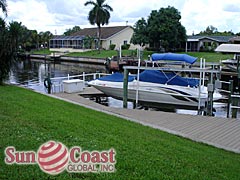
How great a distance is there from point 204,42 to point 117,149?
55.9 meters

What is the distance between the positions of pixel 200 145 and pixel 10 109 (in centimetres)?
527

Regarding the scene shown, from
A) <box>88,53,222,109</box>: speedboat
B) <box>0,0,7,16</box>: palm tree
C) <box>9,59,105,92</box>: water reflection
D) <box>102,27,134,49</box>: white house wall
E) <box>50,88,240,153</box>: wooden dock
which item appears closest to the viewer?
<box>50,88,240,153</box>: wooden dock

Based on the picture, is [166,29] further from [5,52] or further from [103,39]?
[5,52]

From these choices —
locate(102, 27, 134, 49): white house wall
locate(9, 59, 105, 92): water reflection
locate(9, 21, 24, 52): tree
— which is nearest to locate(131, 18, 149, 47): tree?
locate(9, 59, 105, 92): water reflection

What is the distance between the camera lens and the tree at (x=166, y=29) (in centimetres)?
5259

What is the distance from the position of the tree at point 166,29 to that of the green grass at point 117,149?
46309 millimetres

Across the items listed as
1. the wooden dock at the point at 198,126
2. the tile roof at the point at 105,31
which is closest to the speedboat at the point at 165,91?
the wooden dock at the point at 198,126

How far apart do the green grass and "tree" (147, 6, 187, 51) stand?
46.3m

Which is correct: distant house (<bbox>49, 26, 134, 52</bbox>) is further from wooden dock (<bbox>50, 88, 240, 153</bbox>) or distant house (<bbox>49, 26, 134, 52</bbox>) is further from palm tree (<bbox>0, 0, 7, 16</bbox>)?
wooden dock (<bbox>50, 88, 240, 153</bbox>)

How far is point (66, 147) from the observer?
5379 mm

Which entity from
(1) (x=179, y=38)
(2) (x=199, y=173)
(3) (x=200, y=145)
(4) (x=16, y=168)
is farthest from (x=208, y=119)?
(1) (x=179, y=38)

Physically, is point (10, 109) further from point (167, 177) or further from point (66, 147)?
point (167, 177)

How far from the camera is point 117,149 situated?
561cm

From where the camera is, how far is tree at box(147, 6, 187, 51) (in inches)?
2071
